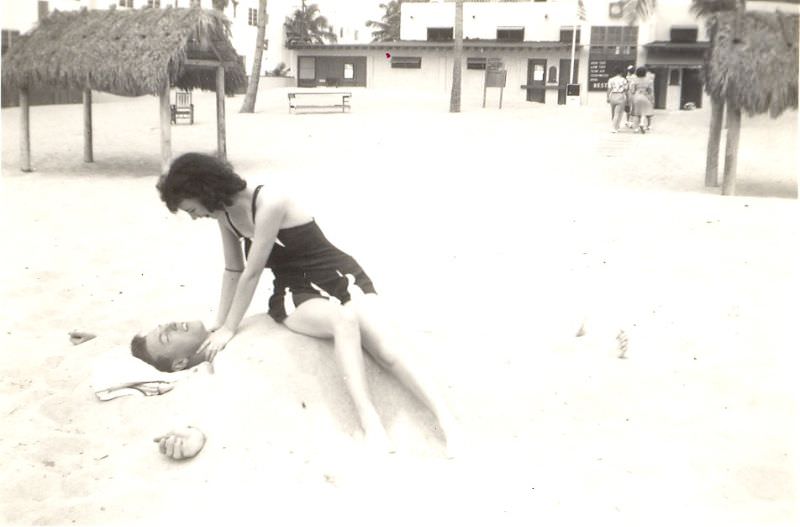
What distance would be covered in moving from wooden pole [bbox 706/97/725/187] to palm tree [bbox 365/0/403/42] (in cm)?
392

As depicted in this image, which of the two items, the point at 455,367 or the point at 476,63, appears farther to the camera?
the point at 476,63

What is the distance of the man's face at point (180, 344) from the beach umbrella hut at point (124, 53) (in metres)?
6.63

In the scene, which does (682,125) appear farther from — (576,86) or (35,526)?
(35,526)

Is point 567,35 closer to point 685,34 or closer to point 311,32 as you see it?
point 685,34

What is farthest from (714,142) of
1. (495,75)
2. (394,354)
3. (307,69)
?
(394,354)

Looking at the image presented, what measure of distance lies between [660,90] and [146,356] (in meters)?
12.1

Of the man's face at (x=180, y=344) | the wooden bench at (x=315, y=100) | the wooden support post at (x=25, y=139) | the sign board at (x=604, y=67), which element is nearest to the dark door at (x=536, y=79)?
the sign board at (x=604, y=67)

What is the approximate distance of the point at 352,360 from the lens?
3.11 m

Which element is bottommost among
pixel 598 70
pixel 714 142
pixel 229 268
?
pixel 229 268

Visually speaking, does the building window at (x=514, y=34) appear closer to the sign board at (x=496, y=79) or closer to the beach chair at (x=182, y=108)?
the sign board at (x=496, y=79)

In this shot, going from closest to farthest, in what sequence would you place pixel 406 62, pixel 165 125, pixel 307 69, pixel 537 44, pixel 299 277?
pixel 299 277 → pixel 537 44 → pixel 406 62 → pixel 165 125 → pixel 307 69

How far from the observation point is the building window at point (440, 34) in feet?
21.6

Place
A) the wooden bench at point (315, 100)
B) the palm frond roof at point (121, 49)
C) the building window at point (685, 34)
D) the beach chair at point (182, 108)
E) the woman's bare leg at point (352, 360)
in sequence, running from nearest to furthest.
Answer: the woman's bare leg at point (352, 360) < the building window at point (685, 34) < the palm frond roof at point (121, 49) < the wooden bench at point (315, 100) < the beach chair at point (182, 108)

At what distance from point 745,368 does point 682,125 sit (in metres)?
8.61
